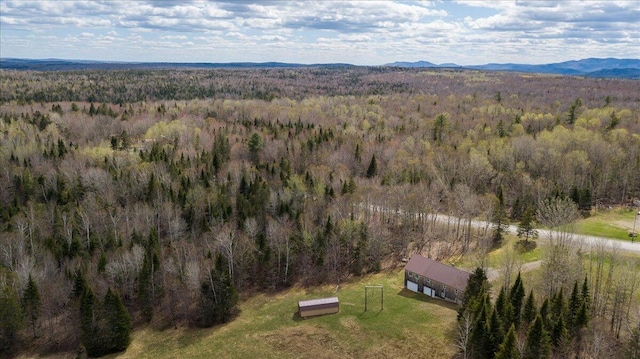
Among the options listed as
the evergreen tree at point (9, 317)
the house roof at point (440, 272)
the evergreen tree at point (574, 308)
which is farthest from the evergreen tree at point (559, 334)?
the evergreen tree at point (9, 317)

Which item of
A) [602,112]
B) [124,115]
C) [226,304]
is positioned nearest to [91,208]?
[226,304]

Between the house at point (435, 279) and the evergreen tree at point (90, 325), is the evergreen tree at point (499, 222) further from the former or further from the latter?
the evergreen tree at point (90, 325)

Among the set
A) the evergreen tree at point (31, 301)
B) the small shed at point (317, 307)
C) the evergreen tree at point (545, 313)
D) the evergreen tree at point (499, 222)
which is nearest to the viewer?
the evergreen tree at point (545, 313)

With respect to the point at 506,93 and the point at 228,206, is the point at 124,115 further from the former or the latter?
the point at 506,93

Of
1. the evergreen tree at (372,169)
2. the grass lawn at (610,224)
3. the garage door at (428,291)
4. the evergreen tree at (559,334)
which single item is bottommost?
the garage door at (428,291)

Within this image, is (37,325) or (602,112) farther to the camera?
(602,112)

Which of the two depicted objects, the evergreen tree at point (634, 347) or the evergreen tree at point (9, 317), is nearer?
the evergreen tree at point (634, 347)
